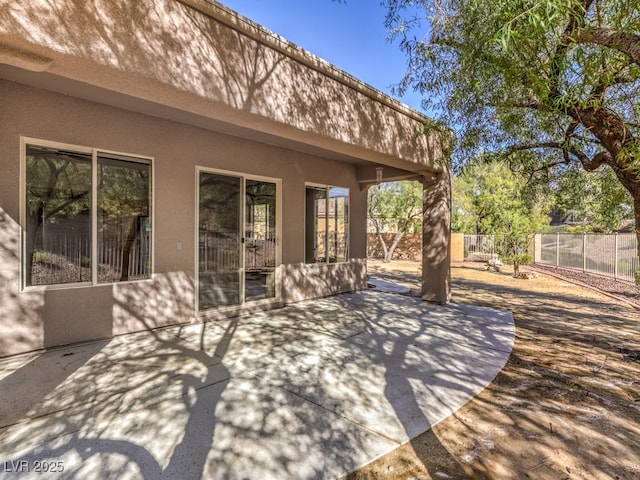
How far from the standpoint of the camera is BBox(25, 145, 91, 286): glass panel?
404 cm

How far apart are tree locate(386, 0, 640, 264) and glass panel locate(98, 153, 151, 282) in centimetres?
416

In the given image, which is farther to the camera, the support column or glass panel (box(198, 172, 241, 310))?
the support column

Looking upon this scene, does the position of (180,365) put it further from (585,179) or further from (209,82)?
(585,179)

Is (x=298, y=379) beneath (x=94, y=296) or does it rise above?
beneath

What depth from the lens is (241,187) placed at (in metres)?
5.97

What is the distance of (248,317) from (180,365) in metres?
2.12

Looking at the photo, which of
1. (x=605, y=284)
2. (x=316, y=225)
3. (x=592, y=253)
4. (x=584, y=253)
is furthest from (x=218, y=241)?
(x=584, y=253)

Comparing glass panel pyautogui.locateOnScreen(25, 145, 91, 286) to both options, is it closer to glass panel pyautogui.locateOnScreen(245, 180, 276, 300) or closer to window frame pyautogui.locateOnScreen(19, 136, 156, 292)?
window frame pyautogui.locateOnScreen(19, 136, 156, 292)

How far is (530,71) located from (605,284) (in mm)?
9395

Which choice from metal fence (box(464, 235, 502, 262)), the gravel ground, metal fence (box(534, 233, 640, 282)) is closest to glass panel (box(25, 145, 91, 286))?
the gravel ground

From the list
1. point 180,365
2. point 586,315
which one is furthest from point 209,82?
point 586,315

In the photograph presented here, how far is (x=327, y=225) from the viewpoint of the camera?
25.1 ft

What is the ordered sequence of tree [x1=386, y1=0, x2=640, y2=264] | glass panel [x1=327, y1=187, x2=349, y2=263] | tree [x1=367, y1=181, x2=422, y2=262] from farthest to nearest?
tree [x1=367, y1=181, x2=422, y2=262], glass panel [x1=327, y1=187, x2=349, y2=263], tree [x1=386, y1=0, x2=640, y2=264]

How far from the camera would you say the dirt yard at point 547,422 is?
2148mm
